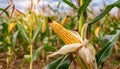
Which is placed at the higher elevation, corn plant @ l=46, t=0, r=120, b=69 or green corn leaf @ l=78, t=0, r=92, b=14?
green corn leaf @ l=78, t=0, r=92, b=14

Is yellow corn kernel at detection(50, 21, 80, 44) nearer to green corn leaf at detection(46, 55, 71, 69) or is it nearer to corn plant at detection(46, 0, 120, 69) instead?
corn plant at detection(46, 0, 120, 69)

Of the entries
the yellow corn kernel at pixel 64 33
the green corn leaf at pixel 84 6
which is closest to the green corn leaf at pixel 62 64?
the yellow corn kernel at pixel 64 33

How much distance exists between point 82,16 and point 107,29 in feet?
14.4

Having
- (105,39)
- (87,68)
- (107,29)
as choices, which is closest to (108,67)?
(107,29)

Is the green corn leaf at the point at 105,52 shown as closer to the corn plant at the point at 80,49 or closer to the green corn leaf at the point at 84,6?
the corn plant at the point at 80,49

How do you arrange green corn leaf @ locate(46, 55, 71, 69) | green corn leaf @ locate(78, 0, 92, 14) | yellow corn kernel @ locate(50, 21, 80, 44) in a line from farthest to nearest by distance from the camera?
green corn leaf @ locate(78, 0, 92, 14) < green corn leaf @ locate(46, 55, 71, 69) < yellow corn kernel @ locate(50, 21, 80, 44)

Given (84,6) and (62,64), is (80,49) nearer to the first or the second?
(62,64)

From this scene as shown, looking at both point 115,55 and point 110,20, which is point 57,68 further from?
point 110,20

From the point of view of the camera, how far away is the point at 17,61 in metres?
5.41

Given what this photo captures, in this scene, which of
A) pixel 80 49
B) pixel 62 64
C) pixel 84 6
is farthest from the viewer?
pixel 84 6

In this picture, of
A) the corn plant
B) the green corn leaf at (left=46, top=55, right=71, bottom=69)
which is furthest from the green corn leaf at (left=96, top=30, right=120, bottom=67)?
the green corn leaf at (left=46, top=55, right=71, bottom=69)

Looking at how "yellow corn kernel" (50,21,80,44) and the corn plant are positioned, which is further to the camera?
"yellow corn kernel" (50,21,80,44)

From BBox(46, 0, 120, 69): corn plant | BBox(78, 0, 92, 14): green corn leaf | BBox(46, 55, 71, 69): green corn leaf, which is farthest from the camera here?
BBox(78, 0, 92, 14): green corn leaf

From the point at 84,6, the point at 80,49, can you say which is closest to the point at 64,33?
the point at 80,49
